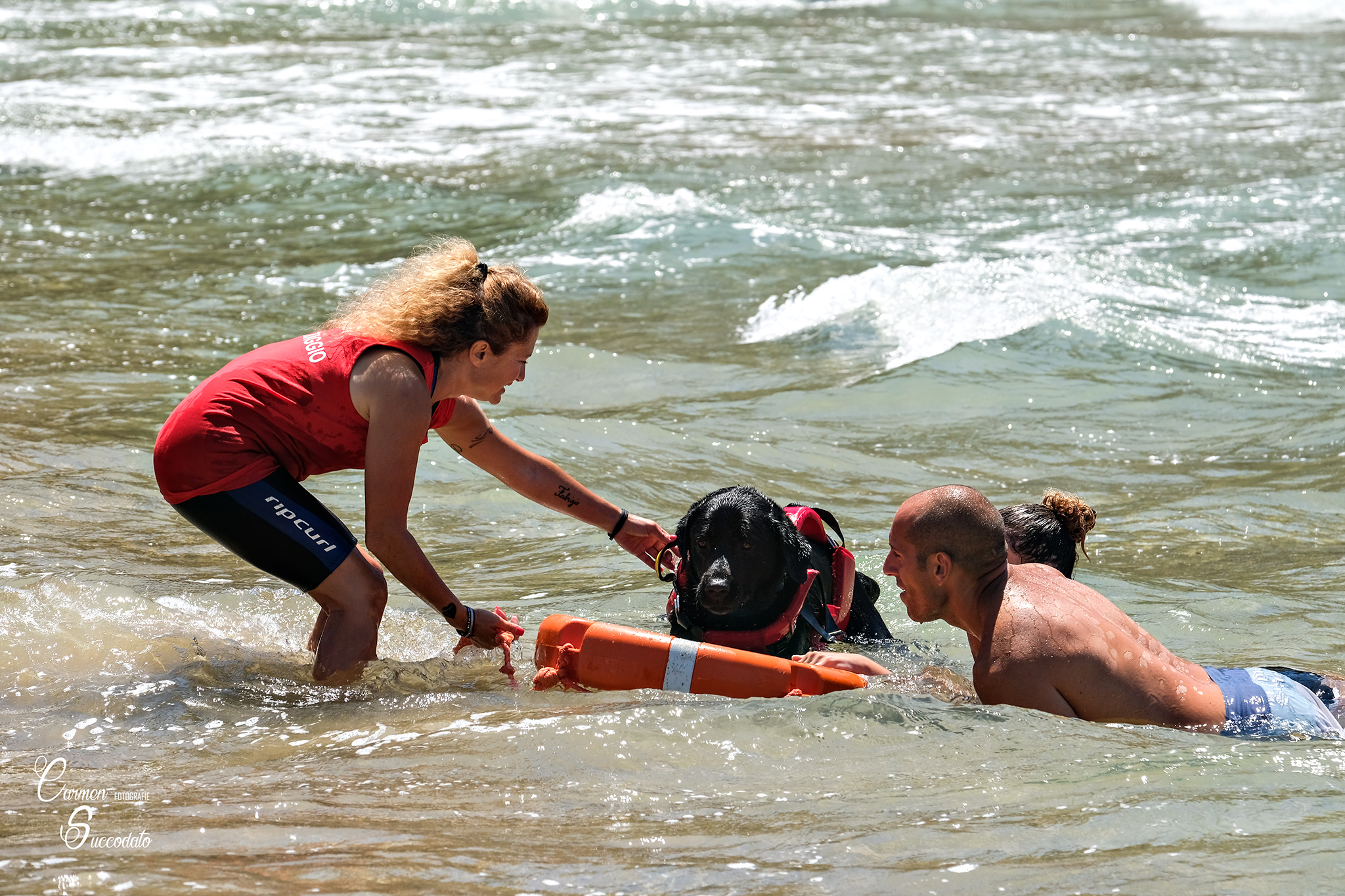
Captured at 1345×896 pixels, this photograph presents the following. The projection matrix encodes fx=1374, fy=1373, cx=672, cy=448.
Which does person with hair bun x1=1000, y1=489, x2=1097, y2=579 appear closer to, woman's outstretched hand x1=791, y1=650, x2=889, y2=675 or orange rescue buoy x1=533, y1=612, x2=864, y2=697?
woman's outstretched hand x1=791, y1=650, x2=889, y2=675

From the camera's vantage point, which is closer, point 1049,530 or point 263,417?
point 263,417

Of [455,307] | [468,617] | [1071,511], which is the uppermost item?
[455,307]

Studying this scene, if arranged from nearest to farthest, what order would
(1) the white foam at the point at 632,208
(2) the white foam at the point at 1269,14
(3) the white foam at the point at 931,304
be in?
(3) the white foam at the point at 931,304, (1) the white foam at the point at 632,208, (2) the white foam at the point at 1269,14

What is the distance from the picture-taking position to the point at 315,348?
4.61 metres

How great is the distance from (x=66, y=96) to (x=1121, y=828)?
2119 cm

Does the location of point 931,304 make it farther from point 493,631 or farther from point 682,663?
point 493,631

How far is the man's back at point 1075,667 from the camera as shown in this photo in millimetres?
4223

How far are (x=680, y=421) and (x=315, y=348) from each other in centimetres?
480

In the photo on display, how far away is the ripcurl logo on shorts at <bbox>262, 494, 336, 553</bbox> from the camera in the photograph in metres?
4.52

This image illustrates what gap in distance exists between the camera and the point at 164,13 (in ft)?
96.7

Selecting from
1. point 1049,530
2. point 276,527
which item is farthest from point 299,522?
point 1049,530

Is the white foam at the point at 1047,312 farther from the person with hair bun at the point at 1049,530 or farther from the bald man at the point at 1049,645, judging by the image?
the bald man at the point at 1049,645

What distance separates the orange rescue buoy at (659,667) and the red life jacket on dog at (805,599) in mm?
273

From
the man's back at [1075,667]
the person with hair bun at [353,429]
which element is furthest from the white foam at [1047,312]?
the person with hair bun at [353,429]
